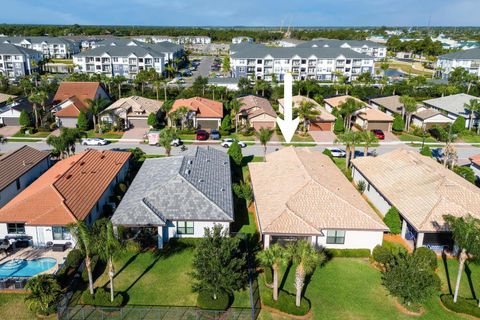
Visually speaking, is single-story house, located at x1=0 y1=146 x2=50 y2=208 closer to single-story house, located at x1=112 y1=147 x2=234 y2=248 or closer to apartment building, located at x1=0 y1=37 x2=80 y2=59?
single-story house, located at x1=112 y1=147 x2=234 y2=248

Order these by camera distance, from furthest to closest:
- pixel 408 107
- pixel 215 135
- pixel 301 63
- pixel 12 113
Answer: pixel 301 63, pixel 12 113, pixel 408 107, pixel 215 135

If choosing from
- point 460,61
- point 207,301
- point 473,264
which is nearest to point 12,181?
point 207,301

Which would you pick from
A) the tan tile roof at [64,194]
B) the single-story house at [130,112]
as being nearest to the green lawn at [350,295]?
the tan tile roof at [64,194]

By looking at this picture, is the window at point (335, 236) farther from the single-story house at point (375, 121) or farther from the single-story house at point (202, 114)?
the single-story house at point (375, 121)

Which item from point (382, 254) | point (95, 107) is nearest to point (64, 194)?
point (382, 254)

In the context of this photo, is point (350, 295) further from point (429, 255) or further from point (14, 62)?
point (14, 62)
